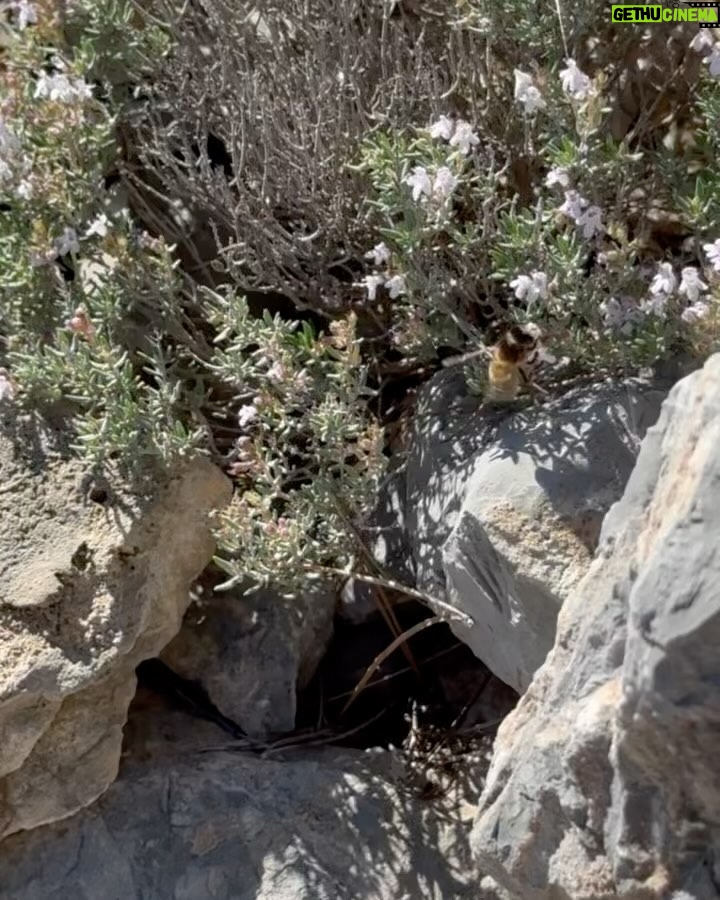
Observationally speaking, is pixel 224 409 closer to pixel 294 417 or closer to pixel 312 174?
pixel 294 417

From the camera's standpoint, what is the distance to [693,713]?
5.78 feet

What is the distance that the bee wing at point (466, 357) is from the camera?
110 inches

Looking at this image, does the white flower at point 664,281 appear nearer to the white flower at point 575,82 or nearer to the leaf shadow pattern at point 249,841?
the white flower at point 575,82

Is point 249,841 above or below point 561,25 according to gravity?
below

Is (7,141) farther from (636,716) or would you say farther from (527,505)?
(636,716)

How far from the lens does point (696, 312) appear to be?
8.25ft

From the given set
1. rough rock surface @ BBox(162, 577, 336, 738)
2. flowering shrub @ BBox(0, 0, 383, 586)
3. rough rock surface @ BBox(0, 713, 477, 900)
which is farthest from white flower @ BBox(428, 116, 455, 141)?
rough rock surface @ BBox(0, 713, 477, 900)

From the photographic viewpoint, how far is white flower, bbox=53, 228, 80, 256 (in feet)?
9.56

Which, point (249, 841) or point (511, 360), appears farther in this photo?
point (249, 841)

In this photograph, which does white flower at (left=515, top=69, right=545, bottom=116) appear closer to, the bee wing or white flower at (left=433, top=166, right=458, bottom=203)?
white flower at (left=433, top=166, right=458, bottom=203)

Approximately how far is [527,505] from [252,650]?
948mm

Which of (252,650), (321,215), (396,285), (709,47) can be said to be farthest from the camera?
(252,650)

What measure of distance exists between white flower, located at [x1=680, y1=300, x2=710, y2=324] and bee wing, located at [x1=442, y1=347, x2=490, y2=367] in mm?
439

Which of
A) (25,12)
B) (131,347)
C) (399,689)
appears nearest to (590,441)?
(399,689)
